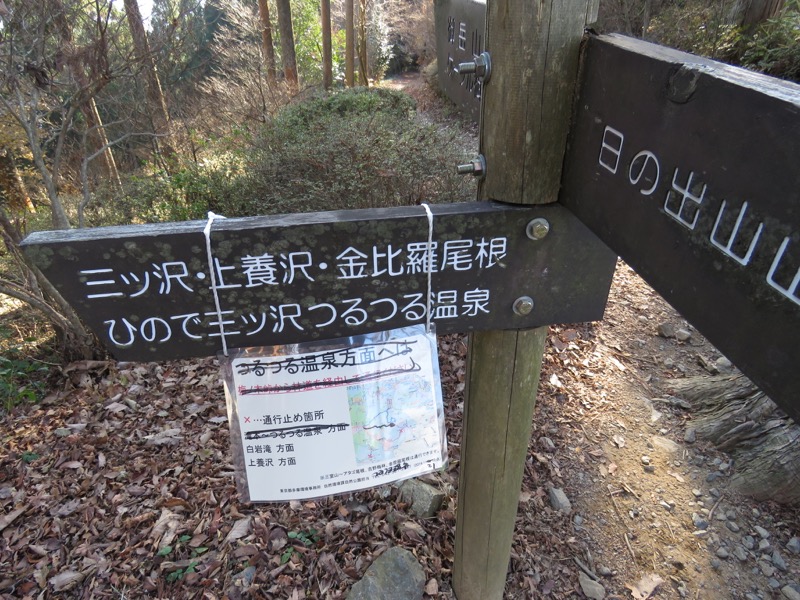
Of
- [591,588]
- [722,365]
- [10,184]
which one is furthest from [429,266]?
[10,184]

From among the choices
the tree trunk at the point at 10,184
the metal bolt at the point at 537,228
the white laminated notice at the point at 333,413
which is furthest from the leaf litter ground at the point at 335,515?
the tree trunk at the point at 10,184

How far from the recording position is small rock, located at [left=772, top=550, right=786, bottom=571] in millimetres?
2850

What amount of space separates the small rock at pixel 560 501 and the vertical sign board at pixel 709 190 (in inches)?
101

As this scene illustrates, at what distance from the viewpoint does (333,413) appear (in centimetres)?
146

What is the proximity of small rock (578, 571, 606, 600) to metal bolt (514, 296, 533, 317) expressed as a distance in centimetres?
217

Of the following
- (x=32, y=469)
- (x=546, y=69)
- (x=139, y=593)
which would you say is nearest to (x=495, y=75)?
(x=546, y=69)

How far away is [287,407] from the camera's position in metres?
1.42

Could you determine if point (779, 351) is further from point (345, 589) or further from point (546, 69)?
point (345, 589)

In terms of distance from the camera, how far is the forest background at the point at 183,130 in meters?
4.54

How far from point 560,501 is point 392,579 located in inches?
48.4

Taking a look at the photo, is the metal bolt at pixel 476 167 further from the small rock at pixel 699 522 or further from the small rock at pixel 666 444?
the small rock at pixel 666 444

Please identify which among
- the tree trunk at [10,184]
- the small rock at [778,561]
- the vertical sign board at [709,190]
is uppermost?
the vertical sign board at [709,190]

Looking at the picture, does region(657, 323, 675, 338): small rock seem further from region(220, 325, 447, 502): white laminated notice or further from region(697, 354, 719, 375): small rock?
region(220, 325, 447, 502): white laminated notice

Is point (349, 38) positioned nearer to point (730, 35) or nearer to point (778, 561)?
Answer: point (730, 35)
